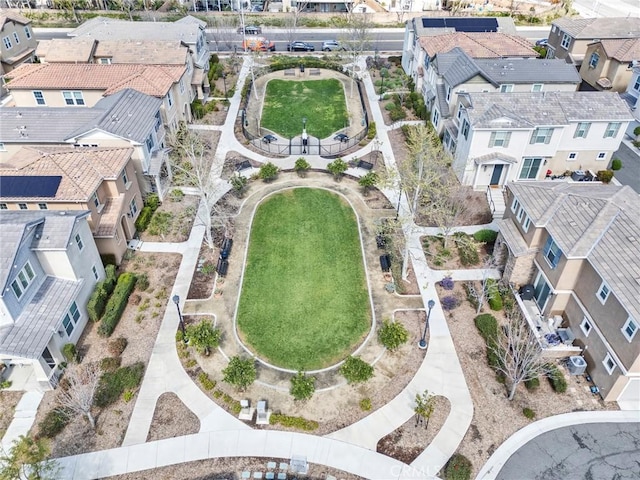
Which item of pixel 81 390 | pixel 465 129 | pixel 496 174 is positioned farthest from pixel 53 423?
pixel 496 174

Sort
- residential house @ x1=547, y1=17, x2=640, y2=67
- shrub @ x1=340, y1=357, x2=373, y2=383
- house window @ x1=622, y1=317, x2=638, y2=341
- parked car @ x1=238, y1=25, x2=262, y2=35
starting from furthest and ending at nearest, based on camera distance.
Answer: parked car @ x1=238, y1=25, x2=262, y2=35, residential house @ x1=547, y1=17, x2=640, y2=67, shrub @ x1=340, y1=357, x2=373, y2=383, house window @ x1=622, y1=317, x2=638, y2=341

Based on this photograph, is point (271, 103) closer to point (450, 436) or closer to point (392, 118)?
point (392, 118)

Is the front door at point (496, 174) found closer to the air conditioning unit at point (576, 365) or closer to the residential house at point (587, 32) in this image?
the air conditioning unit at point (576, 365)

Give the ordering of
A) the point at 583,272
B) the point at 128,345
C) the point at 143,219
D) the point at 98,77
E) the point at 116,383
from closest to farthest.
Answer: the point at 116,383, the point at 583,272, the point at 128,345, the point at 143,219, the point at 98,77

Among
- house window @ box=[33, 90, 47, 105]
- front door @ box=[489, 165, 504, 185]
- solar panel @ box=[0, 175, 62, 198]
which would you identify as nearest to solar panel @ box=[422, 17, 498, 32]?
front door @ box=[489, 165, 504, 185]

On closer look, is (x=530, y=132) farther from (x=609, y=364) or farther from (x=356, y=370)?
(x=356, y=370)

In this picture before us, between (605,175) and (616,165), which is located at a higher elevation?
(616,165)

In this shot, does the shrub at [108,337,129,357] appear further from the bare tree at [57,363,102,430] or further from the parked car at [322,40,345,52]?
→ the parked car at [322,40,345,52]

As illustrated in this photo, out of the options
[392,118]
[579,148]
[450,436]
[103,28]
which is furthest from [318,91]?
[450,436]
